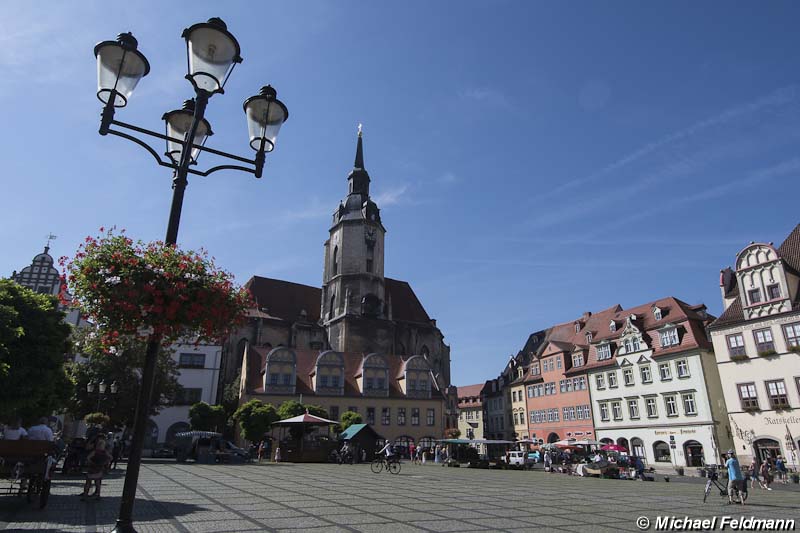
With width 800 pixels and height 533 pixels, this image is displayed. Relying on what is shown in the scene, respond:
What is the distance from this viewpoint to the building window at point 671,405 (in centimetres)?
3960

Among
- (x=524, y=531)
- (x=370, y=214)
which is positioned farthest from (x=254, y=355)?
(x=524, y=531)

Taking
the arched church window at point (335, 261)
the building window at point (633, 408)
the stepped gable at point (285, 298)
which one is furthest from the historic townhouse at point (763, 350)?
the stepped gable at point (285, 298)

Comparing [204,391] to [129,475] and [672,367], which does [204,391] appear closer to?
[672,367]

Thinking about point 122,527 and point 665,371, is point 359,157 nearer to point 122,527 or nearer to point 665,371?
point 665,371

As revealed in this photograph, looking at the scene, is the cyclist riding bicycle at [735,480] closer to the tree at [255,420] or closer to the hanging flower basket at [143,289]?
the hanging flower basket at [143,289]

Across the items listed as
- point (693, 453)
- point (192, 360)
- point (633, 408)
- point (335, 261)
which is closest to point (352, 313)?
point (335, 261)

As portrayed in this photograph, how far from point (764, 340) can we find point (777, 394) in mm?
3455

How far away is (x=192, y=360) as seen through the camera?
4853cm

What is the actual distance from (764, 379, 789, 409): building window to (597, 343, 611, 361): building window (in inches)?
548

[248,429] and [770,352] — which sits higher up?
[770,352]

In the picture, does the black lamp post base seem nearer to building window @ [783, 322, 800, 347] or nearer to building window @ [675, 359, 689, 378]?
building window @ [783, 322, 800, 347]

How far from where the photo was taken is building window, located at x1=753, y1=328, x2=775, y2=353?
112 ft

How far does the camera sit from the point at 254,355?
5197cm

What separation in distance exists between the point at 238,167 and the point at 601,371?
45.5 meters
